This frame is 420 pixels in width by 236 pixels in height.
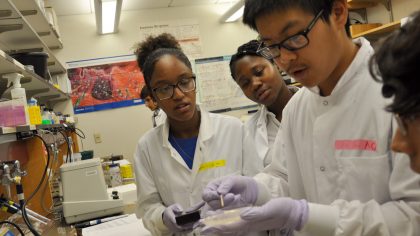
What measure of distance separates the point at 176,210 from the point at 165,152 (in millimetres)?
308

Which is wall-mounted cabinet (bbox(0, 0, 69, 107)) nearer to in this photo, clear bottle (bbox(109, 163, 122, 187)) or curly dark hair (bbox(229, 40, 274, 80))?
clear bottle (bbox(109, 163, 122, 187))

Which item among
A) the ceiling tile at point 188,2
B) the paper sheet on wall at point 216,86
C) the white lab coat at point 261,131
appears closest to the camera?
the white lab coat at point 261,131

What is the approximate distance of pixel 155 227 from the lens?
Result: 1.40 metres

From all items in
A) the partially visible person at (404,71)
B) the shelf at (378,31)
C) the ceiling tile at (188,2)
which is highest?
the ceiling tile at (188,2)

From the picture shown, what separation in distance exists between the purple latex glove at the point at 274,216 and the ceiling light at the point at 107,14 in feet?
9.53

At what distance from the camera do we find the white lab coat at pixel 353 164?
0.84m

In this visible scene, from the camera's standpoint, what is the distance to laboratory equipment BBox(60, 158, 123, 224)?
7.26ft

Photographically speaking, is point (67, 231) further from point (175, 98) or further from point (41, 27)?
point (41, 27)

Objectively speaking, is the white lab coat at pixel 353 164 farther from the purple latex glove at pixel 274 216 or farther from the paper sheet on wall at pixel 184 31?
the paper sheet on wall at pixel 184 31

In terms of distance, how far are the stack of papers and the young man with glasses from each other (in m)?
0.90

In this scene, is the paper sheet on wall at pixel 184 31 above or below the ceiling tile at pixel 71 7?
below

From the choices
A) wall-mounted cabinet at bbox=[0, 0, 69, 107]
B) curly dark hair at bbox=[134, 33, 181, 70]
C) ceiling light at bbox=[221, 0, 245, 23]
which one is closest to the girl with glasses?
curly dark hair at bbox=[134, 33, 181, 70]

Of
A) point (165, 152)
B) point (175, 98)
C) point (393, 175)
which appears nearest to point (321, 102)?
point (393, 175)

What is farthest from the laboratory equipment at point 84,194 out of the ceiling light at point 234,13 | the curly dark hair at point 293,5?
the ceiling light at point 234,13
